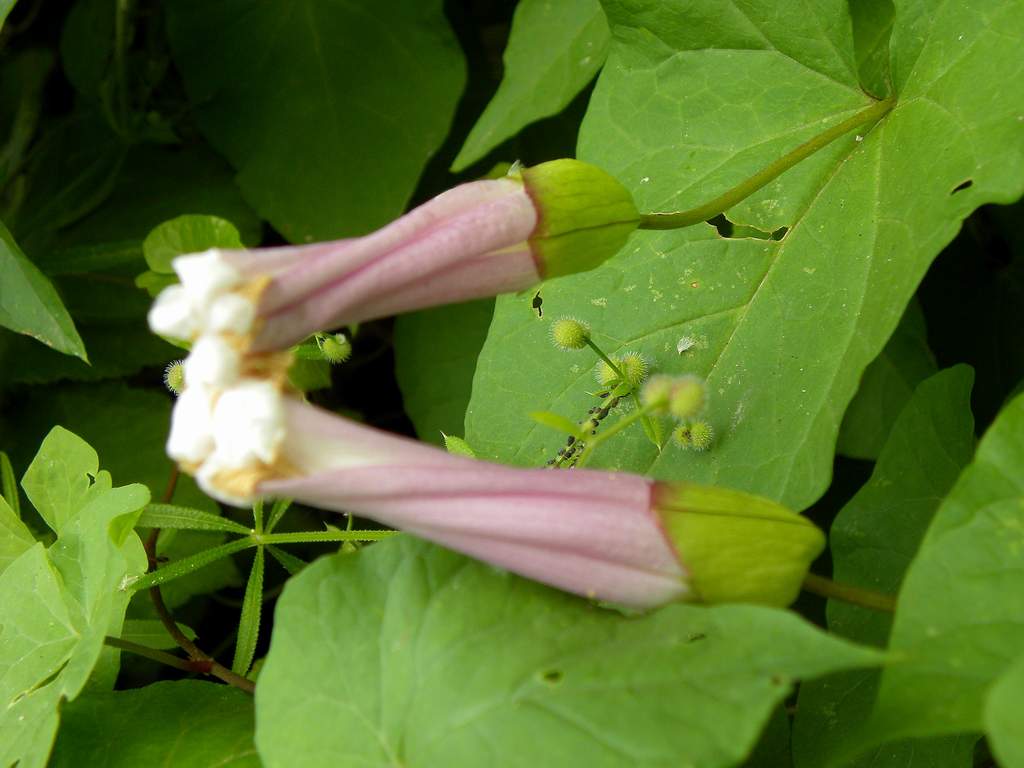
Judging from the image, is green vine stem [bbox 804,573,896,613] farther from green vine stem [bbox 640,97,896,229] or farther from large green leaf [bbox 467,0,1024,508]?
green vine stem [bbox 640,97,896,229]

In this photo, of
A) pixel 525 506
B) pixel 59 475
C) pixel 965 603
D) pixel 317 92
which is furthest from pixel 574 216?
pixel 317 92

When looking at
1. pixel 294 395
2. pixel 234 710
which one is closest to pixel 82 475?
pixel 234 710

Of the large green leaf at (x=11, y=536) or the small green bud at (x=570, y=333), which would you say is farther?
the large green leaf at (x=11, y=536)

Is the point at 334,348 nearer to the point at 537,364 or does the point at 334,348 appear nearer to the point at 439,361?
the point at 537,364

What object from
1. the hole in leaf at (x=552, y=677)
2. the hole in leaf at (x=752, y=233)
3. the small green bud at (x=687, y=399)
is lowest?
the hole in leaf at (x=552, y=677)

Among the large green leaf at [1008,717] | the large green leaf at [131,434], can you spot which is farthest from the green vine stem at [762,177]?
the large green leaf at [131,434]

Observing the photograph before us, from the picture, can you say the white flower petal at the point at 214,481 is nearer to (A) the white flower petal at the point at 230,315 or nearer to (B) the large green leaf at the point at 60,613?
(A) the white flower petal at the point at 230,315
